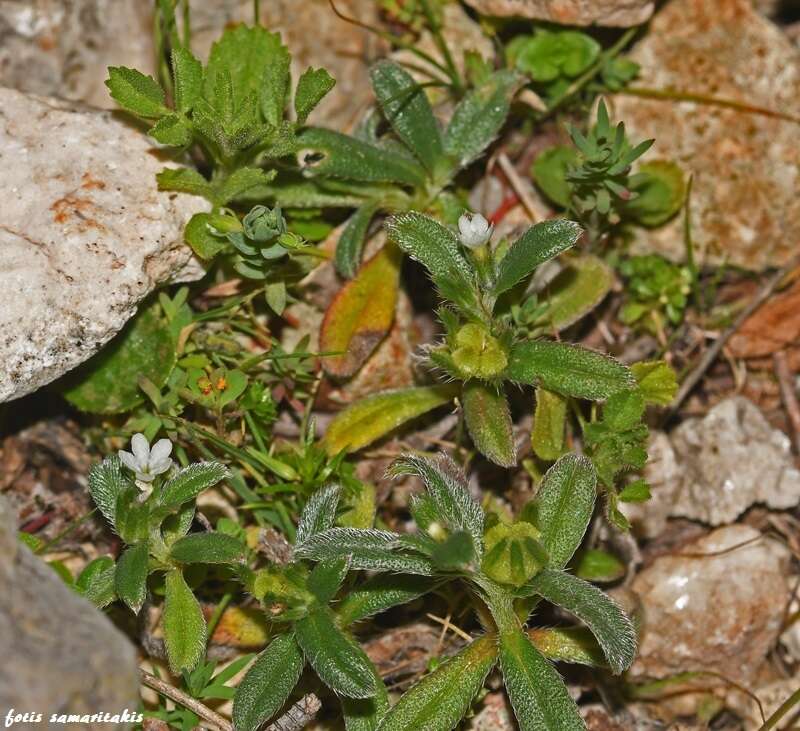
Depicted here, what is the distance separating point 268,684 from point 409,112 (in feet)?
7.72

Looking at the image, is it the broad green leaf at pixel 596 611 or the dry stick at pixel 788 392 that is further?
the dry stick at pixel 788 392

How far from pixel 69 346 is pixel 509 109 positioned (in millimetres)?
2122

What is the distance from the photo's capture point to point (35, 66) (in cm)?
468

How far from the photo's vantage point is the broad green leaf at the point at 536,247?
351 centimetres

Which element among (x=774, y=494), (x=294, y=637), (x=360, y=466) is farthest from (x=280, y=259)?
(x=774, y=494)

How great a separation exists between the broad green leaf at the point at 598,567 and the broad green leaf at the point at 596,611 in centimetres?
47

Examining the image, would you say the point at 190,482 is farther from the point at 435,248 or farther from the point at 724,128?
the point at 724,128

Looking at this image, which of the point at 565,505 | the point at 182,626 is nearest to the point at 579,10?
the point at 565,505

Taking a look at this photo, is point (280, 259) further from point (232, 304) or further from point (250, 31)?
point (250, 31)

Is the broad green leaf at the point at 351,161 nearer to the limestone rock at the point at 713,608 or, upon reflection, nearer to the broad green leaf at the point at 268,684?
the broad green leaf at the point at 268,684

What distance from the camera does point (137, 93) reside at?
371 centimetres

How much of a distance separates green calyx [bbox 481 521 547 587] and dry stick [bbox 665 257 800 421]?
4.39 feet

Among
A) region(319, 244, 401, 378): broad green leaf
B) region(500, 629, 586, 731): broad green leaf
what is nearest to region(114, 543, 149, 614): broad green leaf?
region(319, 244, 401, 378): broad green leaf

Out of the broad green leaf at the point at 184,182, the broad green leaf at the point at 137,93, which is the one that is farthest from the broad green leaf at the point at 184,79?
the broad green leaf at the point at 184,182
